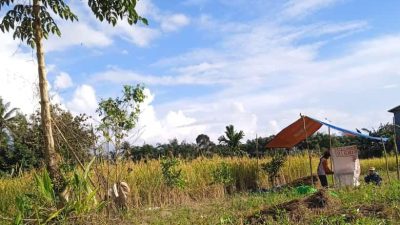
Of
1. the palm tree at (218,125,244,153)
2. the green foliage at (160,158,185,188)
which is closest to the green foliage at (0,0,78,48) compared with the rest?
the green foliage at (160,158,185,188)

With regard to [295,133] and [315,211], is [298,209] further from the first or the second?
[295,133]

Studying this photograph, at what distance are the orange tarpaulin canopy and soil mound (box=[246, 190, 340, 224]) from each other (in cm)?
668

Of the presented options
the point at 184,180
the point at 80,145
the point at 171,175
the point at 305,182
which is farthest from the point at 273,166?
the point at 80,145

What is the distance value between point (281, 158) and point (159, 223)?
8205 millimetres

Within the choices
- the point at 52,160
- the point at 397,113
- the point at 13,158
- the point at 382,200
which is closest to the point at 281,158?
the point at 382,200

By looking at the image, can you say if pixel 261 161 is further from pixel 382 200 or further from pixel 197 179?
pixel 382 200

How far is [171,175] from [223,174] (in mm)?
2073

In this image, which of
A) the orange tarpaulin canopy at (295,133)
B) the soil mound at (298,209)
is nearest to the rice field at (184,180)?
the orange tarpaulin canopy at (295,133)

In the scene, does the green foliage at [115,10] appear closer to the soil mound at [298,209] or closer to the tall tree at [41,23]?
the tall tree at [41,23]

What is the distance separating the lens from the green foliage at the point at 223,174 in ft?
44.8

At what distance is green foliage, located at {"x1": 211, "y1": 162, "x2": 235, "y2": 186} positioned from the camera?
13.7 meters

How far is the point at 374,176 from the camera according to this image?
12.8 metres

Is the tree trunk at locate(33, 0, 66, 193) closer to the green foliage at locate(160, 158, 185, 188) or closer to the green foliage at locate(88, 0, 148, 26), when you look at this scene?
the green foliage at locate(88, 0, 148, 26)

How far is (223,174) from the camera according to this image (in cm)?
1388
